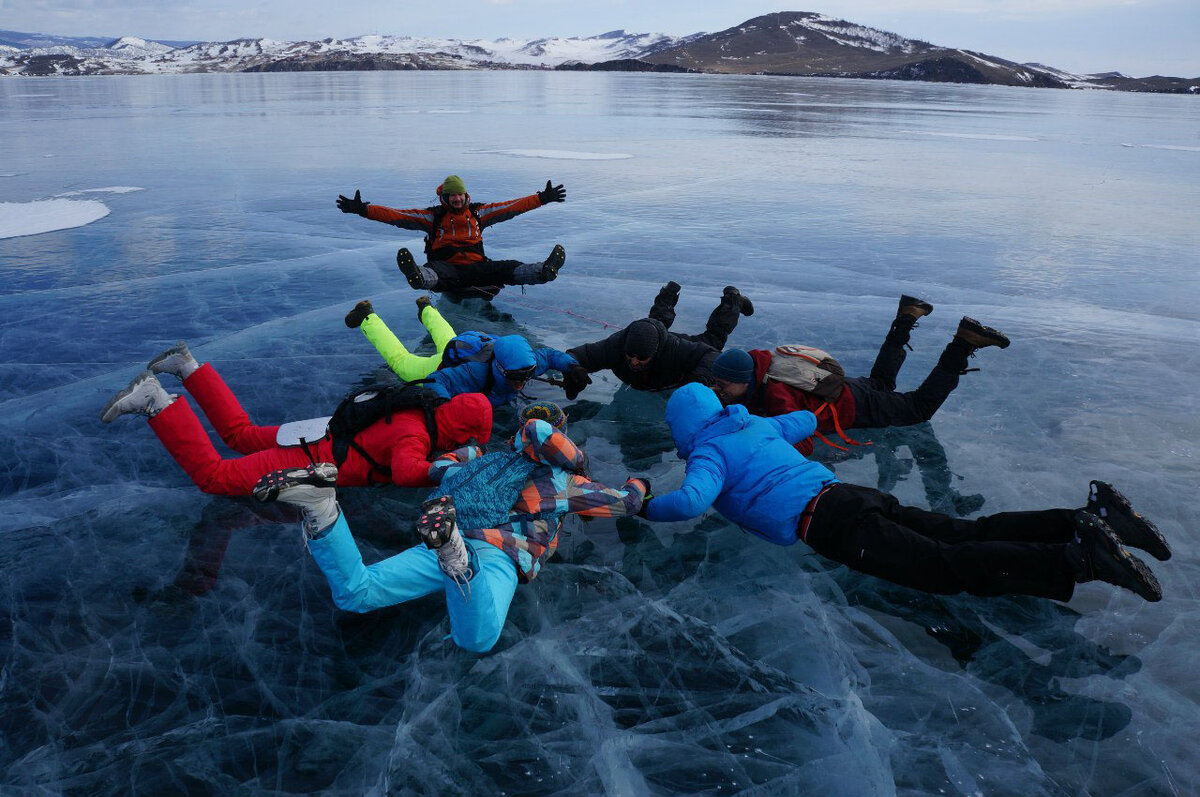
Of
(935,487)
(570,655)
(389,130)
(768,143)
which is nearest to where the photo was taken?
(570,655)

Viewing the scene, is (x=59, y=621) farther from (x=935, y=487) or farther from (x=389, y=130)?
(x=389, y=130)

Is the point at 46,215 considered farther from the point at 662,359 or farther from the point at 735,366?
the point at 735,366

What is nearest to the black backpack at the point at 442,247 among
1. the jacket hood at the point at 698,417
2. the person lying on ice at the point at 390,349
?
the person lying on ice at the point at 390,349

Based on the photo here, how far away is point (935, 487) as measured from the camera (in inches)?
155

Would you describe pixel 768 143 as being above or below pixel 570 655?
above

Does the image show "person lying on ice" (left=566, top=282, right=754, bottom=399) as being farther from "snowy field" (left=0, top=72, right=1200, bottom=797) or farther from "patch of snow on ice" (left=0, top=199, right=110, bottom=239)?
"patch of snow on ice" (left=0, top=199, right=110, bottom=239)

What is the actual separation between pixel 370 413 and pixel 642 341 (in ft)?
5.84

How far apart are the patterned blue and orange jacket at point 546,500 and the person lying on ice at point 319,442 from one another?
573 mm

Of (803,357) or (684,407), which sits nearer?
(684,407)

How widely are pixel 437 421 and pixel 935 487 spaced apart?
2717mm

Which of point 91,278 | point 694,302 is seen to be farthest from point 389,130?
point 694,302

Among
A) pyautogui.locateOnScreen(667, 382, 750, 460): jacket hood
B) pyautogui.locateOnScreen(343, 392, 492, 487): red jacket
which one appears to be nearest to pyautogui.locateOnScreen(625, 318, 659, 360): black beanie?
pyautogui.locateOnScreen(667, 382, 750, 460): jacket hood

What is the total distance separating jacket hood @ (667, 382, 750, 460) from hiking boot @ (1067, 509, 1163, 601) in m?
1.38

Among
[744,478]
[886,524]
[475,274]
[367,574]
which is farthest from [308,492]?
[475,274]
